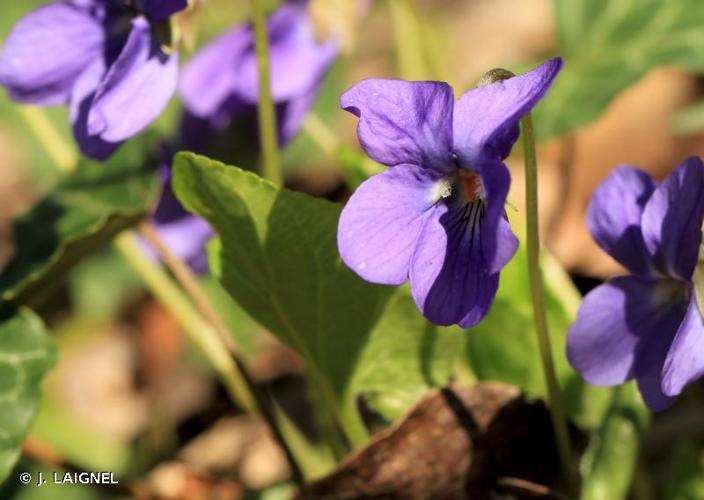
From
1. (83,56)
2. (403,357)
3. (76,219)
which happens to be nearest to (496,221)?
(403,357)

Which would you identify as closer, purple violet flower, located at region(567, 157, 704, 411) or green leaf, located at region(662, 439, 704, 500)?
purple violet flower, located at region(567, 157, 704, 411)

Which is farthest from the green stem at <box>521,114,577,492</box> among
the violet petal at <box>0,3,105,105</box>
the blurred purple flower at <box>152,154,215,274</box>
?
the blurred purple flower at <box>152,154,215,274</box>

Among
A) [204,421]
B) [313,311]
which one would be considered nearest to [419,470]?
[313,311]

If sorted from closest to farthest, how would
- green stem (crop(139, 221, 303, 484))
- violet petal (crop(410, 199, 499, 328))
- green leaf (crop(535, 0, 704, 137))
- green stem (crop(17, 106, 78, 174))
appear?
violet petal (crop(410, 199, 499, 328))
green stem (crop(139, 221, 303, 484))
green leaf (crop(535, 0, 704, 137))
green stem (crop(17, 106, 78, 174))

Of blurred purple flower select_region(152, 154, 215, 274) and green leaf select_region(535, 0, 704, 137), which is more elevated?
green leaf select_region(535, 0, 704, 137)

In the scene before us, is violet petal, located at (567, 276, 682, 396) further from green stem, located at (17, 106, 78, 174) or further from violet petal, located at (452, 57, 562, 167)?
green stem, located at (17, 106, 78, 174)

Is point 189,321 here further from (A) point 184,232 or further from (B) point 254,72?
(B) point 254,72
